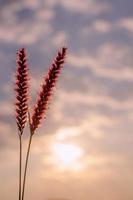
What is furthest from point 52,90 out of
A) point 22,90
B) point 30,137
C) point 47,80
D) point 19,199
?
point 19,199

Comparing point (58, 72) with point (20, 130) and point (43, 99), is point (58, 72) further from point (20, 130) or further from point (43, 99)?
point (20, 130)

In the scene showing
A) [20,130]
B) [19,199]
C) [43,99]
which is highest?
[43,99]

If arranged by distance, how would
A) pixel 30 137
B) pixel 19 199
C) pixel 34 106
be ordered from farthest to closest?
pixel 34 106 → pixel 30 137 → pixel 19 199

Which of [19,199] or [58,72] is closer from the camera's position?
[19,199]
